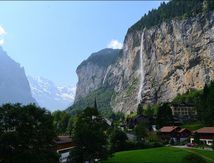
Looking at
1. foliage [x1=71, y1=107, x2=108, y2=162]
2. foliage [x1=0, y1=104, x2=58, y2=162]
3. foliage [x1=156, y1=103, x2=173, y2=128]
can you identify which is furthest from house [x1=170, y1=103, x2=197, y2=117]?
foliage [x1=0, y1=104, x2=58, y2=162]

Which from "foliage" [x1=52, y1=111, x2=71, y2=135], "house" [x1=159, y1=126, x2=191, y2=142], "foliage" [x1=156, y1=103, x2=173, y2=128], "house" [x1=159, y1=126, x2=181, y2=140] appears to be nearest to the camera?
"house" [x1=159, y1=126, x2=191, y2=142]

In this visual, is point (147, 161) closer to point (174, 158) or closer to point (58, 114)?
point (174, 158)

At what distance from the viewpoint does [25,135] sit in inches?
1581

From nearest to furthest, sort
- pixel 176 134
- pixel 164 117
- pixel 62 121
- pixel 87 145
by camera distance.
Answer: pixel 87 145 < pixel 176 134 < pixel 164 117 < pixel 62 121

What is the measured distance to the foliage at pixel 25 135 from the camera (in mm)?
39062

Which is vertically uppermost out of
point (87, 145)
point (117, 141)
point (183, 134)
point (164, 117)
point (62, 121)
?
point (62, 121)

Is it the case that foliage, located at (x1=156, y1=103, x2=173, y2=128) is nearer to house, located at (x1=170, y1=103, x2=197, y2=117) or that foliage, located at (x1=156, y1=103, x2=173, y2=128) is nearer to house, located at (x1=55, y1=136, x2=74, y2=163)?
house, located at (x1=170, y1=103, x2=197, y2=117)

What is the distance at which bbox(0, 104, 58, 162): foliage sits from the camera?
39.1m

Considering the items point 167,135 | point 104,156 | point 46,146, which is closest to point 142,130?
point 167,135

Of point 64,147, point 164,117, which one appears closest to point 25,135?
point 64,147

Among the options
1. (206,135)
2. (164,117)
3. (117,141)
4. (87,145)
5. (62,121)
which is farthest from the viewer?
(62,121)

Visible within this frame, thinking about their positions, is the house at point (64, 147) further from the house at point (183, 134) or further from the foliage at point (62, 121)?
the foliage at point (62, 121)

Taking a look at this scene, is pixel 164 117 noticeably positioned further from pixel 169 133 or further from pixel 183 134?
pixel 183 134

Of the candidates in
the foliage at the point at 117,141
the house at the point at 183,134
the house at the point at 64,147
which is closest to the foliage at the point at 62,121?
the foliage at the point at 117,141
